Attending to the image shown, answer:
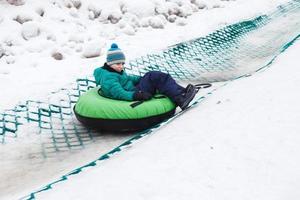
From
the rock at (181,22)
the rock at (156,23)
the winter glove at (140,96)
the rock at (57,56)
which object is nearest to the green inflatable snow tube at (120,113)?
the winter glove at (140,96)

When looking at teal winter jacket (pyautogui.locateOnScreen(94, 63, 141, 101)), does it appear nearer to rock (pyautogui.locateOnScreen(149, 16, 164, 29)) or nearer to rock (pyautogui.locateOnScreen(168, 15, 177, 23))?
rock (pyautogui.locateOnScreen(149, 16, 164, 29))

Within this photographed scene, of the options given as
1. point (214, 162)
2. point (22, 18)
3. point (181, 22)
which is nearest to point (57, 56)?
point (22, 18)

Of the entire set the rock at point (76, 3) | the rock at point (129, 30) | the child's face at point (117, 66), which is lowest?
the child's face at point (117, 66)

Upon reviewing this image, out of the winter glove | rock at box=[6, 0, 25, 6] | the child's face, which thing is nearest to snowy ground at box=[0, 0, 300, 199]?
rock at box=[6, 0, 25, 6]

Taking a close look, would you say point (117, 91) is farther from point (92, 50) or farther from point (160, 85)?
point (92, 50)

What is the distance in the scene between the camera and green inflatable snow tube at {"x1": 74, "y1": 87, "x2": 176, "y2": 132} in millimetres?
4828

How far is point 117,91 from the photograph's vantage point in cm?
500

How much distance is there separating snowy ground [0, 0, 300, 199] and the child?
10.4 inches

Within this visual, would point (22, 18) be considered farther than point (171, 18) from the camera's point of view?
No

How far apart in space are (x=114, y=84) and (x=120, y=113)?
39 centimetres

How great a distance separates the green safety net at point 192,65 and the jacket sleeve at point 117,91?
20.7 inches

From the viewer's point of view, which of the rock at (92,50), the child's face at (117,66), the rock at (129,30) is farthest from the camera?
the rock at (129,30)

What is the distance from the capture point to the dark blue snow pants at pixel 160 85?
512 centimetres

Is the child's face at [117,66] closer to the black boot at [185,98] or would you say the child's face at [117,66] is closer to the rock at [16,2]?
the black boot at [185,98]
